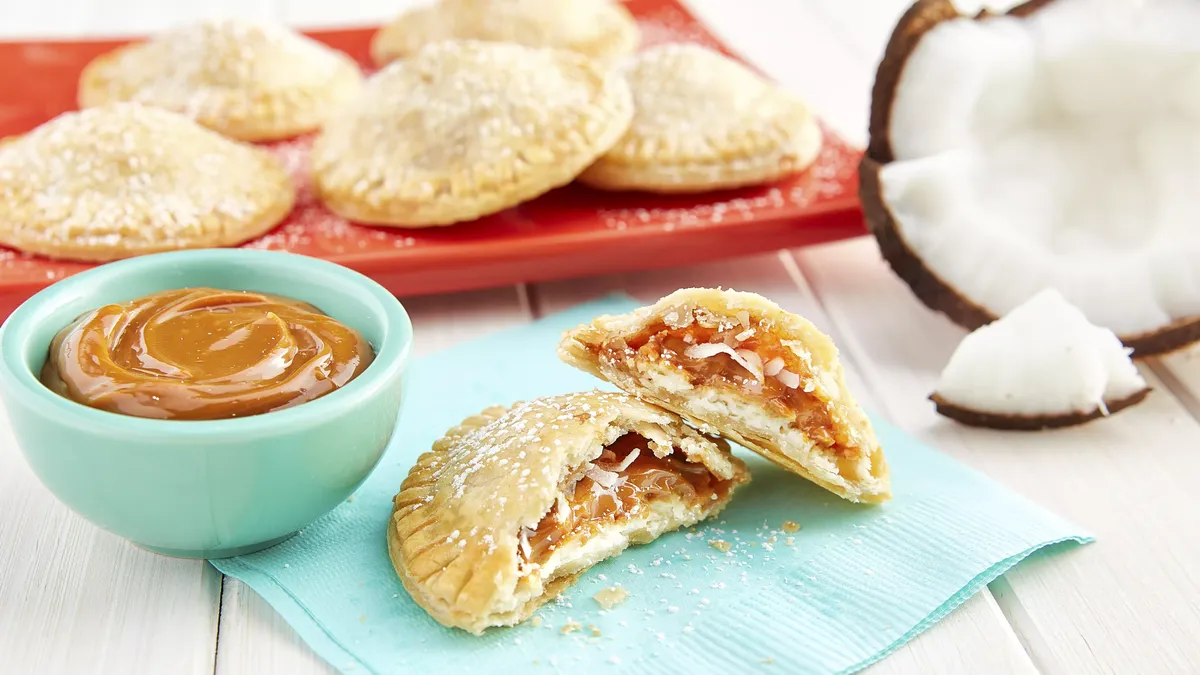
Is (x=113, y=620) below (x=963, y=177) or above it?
below

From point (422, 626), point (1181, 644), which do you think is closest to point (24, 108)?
point (422, 626)

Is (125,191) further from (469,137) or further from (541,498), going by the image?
(541,498)

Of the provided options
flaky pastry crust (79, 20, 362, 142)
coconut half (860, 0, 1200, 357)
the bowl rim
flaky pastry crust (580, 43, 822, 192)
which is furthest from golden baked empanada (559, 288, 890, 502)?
flaky pastry crust (79, 20, 362, 142)

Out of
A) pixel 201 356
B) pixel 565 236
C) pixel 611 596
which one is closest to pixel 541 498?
pixel 611 596

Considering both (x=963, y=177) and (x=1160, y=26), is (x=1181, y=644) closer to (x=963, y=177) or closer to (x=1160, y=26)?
(x=963, y=177)

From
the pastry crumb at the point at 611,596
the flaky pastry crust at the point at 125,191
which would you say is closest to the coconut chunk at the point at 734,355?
the pastry crumb at the point at 611,596

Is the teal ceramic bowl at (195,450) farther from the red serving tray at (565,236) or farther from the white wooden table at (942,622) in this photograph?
the red serving tray at (565,236)
